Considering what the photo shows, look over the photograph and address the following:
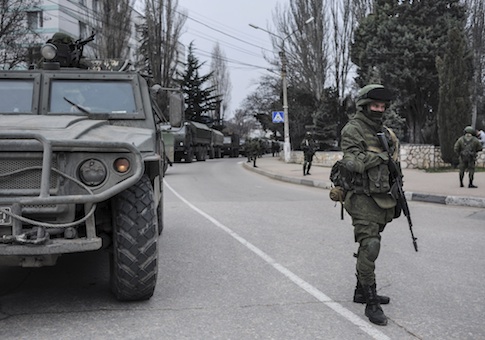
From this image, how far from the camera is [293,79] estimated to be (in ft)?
122

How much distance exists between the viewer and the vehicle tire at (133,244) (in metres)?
4.09

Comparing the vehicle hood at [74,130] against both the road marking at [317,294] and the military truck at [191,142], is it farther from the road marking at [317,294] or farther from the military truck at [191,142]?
the military truck at [191,142]

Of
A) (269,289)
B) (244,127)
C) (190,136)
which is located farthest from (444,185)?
(244,127)

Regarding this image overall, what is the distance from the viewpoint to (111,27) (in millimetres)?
33531

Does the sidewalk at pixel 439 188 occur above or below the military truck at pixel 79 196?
below

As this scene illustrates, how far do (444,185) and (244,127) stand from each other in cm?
7597

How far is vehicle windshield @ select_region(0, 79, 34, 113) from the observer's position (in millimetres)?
5293

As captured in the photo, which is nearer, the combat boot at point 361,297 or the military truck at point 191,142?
the combat boot at point 361,297

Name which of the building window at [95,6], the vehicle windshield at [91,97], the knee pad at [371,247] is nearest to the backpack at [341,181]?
the knee pad at [371,247]

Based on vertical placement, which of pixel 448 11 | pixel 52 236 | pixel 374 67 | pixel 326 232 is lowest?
pixel 326 232

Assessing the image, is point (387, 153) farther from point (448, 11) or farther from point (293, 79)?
point (293, 79)

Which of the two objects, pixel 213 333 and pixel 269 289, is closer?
pixel 213 333

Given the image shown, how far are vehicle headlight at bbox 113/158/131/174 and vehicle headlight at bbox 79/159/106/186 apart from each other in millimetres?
93

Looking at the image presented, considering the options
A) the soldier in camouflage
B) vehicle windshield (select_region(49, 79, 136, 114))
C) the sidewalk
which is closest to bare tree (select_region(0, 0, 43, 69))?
the sidewalk
